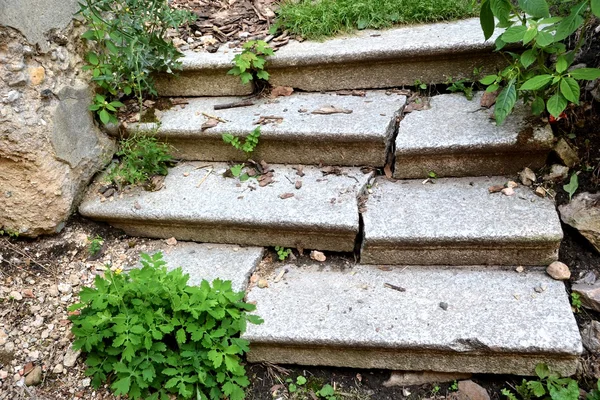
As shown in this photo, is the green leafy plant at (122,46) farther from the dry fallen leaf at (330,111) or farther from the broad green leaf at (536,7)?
the broad green leaf at (536,7)

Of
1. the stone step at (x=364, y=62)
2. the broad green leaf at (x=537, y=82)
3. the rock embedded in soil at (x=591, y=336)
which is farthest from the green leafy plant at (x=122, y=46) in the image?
the rock embedded in soil at (x=591, y=336)

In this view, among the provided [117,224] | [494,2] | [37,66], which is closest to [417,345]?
[494,2]

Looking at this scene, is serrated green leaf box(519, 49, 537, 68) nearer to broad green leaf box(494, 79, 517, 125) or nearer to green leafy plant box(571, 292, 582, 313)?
broad green leaf box(494, 79, 517, 125)

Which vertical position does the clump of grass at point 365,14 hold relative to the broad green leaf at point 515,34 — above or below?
below

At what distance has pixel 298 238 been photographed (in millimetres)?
2248

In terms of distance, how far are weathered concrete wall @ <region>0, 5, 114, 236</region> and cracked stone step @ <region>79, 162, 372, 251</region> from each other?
0.60 feet

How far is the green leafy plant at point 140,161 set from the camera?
8.03 feet

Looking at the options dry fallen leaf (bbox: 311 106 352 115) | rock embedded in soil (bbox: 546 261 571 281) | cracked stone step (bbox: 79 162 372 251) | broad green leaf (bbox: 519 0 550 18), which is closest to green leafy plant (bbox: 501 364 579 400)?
rock embedded in soil (bbox: 546 261 571 281)

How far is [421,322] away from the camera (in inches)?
74.2

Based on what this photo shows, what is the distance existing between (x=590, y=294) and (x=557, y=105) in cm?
77

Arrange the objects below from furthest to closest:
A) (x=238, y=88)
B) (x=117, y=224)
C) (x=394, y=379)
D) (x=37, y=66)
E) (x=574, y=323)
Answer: (x=238, y=88) < (x=117, y=224) < (x=37, y=66) < (x=394, y=379) < (x=574, y=323)

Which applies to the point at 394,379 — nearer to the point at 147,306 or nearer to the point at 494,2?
the point at 147,306

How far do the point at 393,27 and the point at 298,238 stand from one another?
1.46 meters

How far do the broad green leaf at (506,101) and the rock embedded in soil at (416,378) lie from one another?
1124 millimetres
